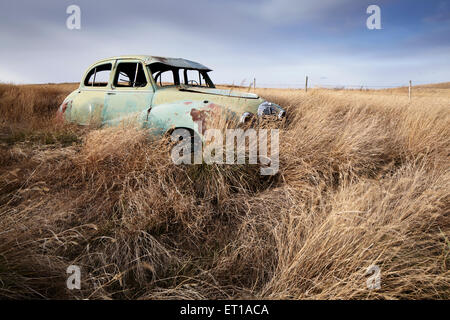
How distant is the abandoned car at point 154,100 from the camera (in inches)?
142


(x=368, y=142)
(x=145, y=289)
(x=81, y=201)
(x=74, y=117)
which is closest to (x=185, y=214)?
(x=145, y=289)

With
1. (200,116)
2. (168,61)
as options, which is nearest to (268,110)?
(200,116)

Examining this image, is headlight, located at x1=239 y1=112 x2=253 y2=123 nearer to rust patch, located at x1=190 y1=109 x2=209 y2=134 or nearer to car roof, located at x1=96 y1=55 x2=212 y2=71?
rust patch, located at x1=190 y1=109 x2=209 y2=134

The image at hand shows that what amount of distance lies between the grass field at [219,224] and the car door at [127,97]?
862 mm

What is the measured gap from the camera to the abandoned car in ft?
11.8

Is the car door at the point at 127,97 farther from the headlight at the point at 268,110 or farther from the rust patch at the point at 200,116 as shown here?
the headlight at the point at 268,110

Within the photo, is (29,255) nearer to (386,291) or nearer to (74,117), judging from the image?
(386,291)

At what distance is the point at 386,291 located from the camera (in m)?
1.64

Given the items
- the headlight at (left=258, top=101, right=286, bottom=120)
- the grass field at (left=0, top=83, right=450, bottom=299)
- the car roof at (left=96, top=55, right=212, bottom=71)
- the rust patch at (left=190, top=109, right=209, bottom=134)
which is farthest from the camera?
the car roof at (left=96, top=55, right=212, bottom=71)

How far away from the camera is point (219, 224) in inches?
99.0

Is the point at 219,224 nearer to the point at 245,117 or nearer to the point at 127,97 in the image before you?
the point at 245,117

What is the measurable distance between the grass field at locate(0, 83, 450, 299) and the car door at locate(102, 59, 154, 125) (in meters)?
0.86

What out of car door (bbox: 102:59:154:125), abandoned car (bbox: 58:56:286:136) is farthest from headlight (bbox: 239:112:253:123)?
car door (bbox: 102:59:154:125)

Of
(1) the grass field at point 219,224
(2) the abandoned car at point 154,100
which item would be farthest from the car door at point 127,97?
(1) the grass field at point 219,224
